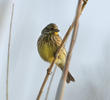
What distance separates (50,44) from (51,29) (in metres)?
0.11

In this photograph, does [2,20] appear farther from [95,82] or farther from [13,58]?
[95,82]

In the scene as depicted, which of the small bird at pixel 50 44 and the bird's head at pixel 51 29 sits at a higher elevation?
the bird's head at pixel 51 29

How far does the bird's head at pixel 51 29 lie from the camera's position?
2.15m

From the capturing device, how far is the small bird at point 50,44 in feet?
7.00

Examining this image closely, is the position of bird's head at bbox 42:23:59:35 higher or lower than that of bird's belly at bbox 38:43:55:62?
higher

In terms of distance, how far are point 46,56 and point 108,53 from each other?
0.42 meters

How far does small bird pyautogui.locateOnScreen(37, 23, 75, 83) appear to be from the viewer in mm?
2133

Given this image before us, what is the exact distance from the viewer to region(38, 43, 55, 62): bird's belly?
2121 millimetres

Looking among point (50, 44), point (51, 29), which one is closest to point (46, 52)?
point (50, 44)

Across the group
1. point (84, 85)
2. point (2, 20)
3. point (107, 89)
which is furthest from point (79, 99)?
point (2, 20)

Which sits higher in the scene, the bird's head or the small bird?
the bird's head

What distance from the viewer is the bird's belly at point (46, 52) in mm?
2121

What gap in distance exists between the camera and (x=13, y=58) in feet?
5.14

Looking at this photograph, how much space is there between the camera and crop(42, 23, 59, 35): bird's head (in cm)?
215
